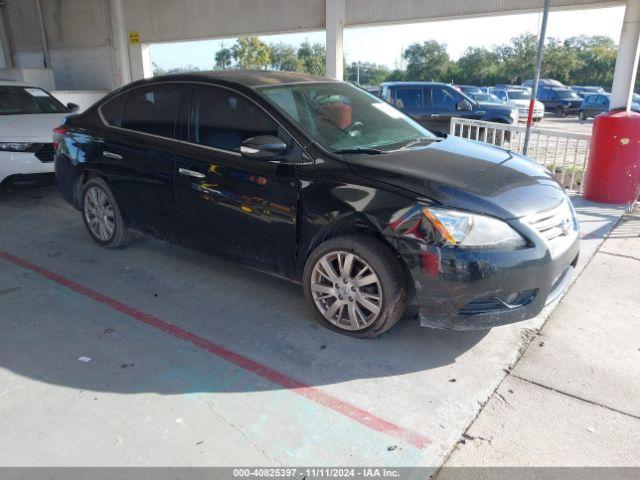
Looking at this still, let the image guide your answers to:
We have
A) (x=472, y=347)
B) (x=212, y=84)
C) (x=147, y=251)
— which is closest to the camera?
(x=472, y=347)

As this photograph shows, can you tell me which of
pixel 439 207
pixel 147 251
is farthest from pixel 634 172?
pixel 147 251

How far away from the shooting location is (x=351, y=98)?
434 cm

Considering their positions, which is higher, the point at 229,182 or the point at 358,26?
the point at 358,26

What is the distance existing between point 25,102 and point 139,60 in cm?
749

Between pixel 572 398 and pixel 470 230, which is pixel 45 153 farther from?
pixel 572 398

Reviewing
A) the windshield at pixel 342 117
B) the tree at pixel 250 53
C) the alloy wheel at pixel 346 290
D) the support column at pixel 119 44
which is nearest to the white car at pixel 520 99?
the support column at pixel 119 44

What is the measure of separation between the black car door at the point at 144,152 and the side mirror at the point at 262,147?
94cm

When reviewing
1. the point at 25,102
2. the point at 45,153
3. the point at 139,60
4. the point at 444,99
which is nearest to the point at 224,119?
the point at 45,153

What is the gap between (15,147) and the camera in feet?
21.6

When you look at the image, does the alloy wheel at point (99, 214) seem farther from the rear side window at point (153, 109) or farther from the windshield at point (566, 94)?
the windshield at point (566, 94)

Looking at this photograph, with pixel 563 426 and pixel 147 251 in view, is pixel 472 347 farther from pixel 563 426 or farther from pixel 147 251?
pixel 147 251

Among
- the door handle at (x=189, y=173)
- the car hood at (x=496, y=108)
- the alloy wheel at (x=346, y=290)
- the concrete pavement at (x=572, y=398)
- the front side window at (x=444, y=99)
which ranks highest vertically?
the front side window at (x=444, y=99)

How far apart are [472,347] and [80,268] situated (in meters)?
3.52

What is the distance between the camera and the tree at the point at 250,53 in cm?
5081
